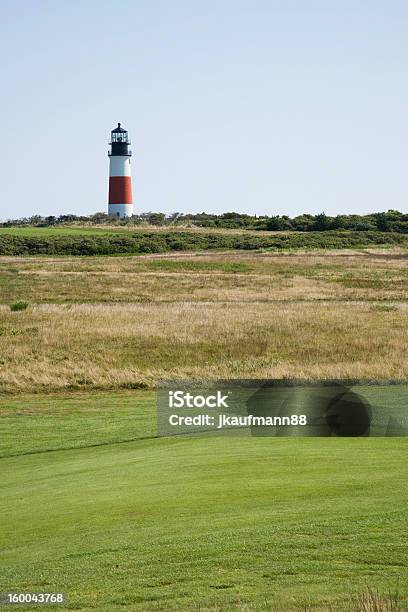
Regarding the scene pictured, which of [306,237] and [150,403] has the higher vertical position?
[306,237]

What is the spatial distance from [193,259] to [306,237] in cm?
3037

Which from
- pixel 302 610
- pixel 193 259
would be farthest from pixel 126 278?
pixel 302 610

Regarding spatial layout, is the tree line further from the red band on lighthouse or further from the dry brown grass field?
the dry brown grass field

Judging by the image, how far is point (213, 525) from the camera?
30.1 ft

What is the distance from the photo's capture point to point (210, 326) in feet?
120

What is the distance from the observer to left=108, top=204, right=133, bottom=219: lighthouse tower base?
13062cm

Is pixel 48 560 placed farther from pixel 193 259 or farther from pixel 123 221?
pixel 123 221

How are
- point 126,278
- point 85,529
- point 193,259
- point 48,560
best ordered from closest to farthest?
point 48,560 < point 85,529 < point 126,278 < point 193,259
